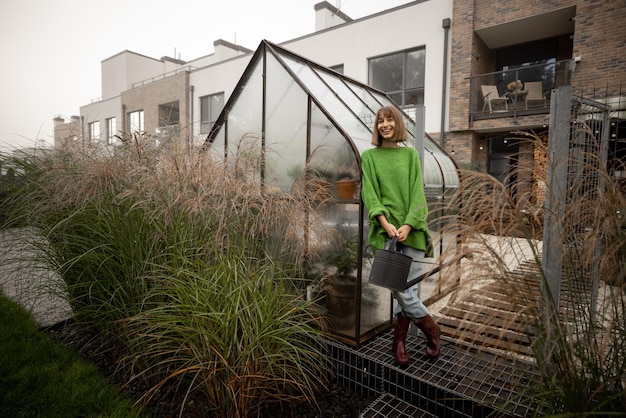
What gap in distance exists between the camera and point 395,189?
2.23 m

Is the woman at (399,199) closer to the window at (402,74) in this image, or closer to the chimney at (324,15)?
the window at (402,74)

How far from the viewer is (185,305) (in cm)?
166

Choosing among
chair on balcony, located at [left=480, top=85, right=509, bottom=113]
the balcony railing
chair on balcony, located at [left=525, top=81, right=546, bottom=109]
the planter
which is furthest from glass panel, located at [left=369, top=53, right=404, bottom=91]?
the planter

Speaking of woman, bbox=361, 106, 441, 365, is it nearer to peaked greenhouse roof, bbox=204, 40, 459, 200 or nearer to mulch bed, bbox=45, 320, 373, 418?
peaked greenhouse roof, bbox=204, 40, 459, 200

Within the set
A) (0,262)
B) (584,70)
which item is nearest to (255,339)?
(0,262)

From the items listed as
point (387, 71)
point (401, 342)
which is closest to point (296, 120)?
point (401, 342)

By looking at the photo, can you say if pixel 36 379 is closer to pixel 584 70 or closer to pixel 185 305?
pixel 185 305

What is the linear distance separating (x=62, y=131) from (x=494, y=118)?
9276mm

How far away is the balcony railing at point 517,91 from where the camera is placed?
338 inches

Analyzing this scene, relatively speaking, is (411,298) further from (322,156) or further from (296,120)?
(296,120)

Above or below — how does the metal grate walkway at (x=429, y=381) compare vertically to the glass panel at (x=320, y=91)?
below

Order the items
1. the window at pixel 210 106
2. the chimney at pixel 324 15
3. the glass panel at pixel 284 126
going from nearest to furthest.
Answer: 1. the glass panel at pixel 284 126
2. the chimney at pixel 324 15
3. the window at pixel 210 106

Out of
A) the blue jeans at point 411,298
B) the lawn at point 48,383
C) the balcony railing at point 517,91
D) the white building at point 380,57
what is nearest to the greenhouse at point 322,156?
the blue jeans at point 411,298

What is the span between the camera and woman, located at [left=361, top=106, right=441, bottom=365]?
7.20 feet
